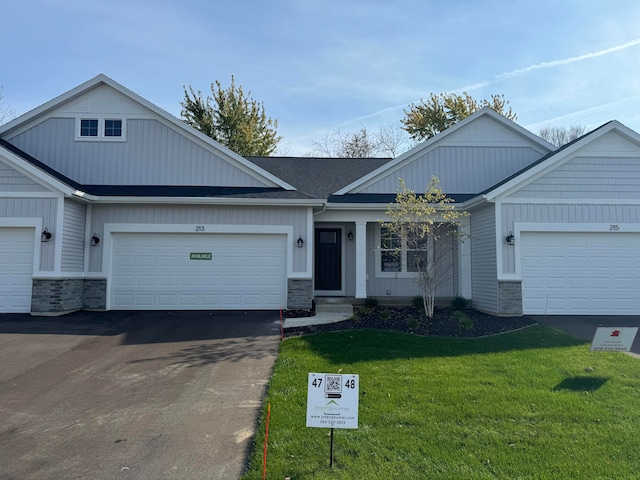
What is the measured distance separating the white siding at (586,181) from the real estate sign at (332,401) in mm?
9494

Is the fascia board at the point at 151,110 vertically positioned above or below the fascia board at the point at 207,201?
above

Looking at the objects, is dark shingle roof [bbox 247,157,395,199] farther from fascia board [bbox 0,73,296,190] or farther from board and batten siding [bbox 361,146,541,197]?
fascia board [bbox 0,73,296,190]

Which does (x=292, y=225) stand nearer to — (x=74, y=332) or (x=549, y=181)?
(x=74, y=332)

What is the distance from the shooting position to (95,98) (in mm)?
13188

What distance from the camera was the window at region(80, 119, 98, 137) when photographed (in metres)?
13.1

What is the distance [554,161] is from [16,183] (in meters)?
13.9

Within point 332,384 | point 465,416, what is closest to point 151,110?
point 332,384

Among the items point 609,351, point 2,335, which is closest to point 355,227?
point 609,351

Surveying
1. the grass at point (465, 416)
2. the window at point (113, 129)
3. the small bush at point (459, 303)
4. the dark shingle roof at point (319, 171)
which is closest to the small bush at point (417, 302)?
the small bush at point (459, 303)

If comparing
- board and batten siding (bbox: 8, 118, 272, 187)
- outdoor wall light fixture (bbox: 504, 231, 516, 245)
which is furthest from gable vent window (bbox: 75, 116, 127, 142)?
outdoor wall light fixture (bbox: 504, 231, 516, 245)

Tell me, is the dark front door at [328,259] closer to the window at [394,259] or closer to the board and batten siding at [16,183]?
the window at [394,259]

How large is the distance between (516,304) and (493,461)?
26.1 ft

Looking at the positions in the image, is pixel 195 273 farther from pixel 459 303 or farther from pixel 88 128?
pixel 459 303

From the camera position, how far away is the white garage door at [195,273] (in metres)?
12.1
